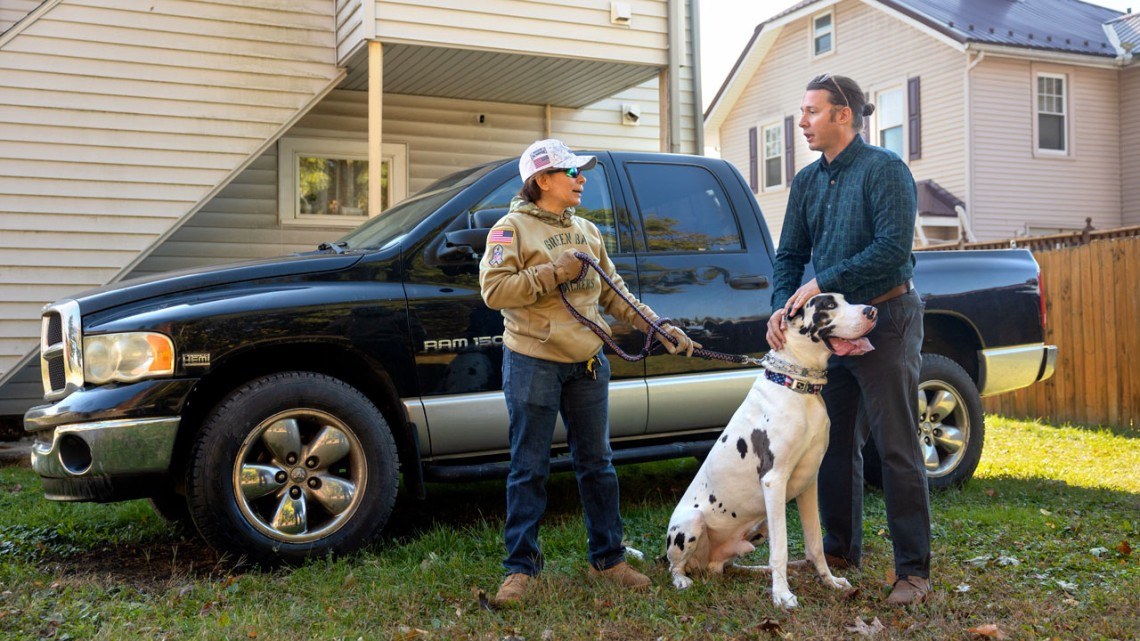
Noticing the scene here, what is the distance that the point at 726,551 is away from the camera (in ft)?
13.1

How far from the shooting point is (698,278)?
17.4ft

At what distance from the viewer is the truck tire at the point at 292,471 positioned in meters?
4.18

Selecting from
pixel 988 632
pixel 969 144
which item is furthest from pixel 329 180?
pixel 969 144

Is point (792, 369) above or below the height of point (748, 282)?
below

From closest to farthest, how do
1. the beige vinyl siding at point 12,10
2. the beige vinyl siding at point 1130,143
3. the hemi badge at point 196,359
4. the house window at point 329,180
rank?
the hemi badge at point 196,359
the beige vinyl siding at point 12,10
the house window at point 329,180
the beige vinyl siding at point 1130,143

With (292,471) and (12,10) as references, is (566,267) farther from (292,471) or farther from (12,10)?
(12,10)

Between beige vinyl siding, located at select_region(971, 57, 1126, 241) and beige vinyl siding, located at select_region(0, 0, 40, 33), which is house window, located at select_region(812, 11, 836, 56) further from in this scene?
beige vinyl siding, located at select_region(0, 0, 40, 33)

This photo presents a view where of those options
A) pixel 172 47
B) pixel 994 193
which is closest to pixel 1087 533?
pixel 172 47

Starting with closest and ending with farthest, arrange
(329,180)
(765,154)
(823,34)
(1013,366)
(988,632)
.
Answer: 1. (988,632)
2. (1013,366)
3. (329,180)
4. (823,34)
5. (765,154)

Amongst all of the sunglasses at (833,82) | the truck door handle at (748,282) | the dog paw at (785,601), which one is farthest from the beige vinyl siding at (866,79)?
the dog paw at (785,601)

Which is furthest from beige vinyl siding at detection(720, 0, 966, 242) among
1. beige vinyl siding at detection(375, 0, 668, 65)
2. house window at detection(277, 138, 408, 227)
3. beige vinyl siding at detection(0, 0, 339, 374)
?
beige vinyl siding at detection(0, 0, 339, 374)

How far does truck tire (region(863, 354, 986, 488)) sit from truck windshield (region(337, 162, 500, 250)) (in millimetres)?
2829

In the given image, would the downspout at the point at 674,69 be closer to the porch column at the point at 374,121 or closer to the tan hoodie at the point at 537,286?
the porch column at the point at 374,121

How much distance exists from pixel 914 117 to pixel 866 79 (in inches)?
67.8
